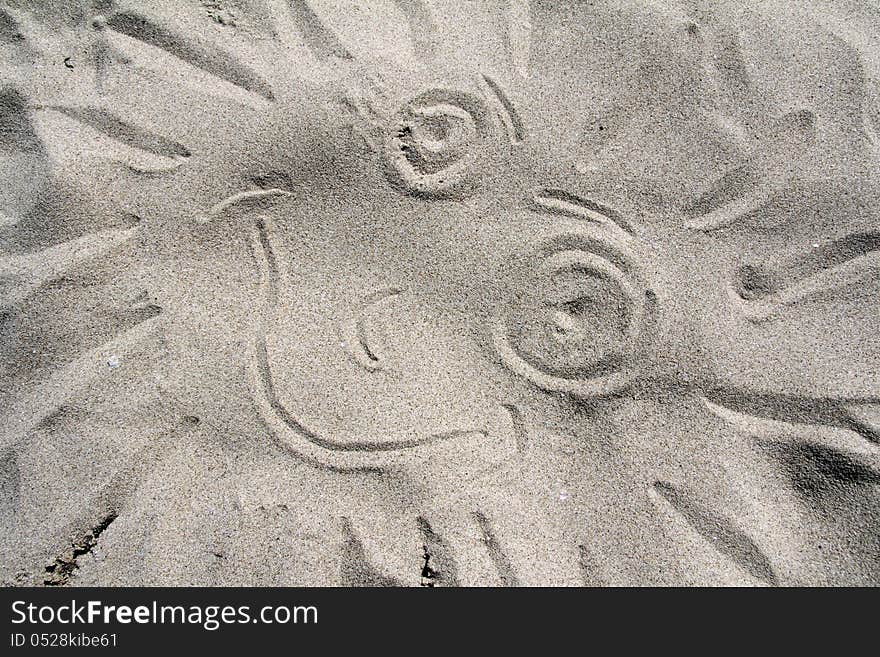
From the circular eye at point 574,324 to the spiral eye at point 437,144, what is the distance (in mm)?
357

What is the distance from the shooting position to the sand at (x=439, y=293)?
66.8 inches

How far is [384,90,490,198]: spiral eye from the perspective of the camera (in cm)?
197

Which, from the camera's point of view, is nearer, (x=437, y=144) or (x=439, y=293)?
(x=439, y=293)

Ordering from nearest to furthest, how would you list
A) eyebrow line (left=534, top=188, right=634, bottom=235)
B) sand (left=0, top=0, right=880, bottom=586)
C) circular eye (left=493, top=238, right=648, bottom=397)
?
sand (left=0, top=0, right=880, bottom=586), circular eye (left=493, top=238, right=648, bottom=397), eyebrow line (left=534, top=188, right=634, bottom=235)

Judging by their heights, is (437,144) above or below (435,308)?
above

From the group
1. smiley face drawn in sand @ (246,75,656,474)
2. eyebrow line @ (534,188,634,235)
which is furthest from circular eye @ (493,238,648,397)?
eyebrow line @ (534,188,634,235)

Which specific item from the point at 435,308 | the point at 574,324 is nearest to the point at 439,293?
the point at 435,308

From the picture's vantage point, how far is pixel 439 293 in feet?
6.20

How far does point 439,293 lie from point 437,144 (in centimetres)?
48

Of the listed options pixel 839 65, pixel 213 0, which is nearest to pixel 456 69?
pixel 213 0

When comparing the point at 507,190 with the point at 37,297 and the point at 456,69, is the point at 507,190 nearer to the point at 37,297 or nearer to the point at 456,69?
the point at 456,69

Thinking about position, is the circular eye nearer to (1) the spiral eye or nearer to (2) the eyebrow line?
(2) the eyebrow line

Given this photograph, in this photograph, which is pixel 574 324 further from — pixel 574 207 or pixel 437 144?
pixel 437 144

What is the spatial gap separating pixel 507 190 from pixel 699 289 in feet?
2.08
